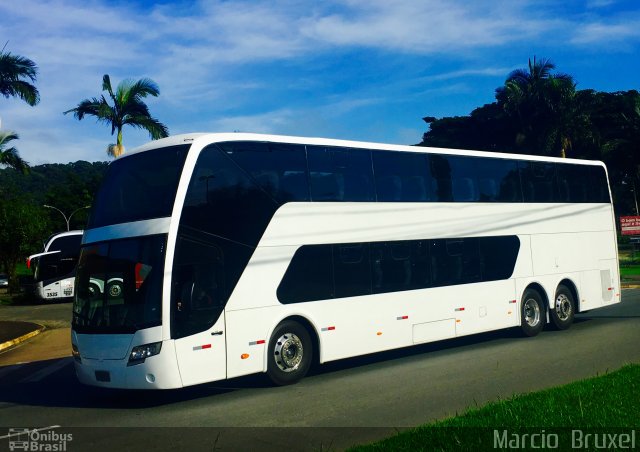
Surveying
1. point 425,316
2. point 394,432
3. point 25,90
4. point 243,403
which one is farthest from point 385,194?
point 25,90

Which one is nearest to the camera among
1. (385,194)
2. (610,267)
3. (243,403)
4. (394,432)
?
(394,432)

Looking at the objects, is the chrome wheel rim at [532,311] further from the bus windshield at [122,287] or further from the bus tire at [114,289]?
the bus tire at [114,289]

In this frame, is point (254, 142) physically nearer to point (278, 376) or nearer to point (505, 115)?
point (278, 376)

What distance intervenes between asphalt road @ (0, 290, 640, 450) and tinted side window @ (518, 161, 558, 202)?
3302mm

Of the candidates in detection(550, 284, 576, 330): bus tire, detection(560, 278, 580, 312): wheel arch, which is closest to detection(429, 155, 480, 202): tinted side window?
detection(550, 284, 576, 330): bus tire

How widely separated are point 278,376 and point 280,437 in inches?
125

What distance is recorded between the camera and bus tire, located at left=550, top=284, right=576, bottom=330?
16.2 metres

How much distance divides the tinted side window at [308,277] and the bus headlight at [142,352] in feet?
7.17

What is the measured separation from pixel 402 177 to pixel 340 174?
5.26ft

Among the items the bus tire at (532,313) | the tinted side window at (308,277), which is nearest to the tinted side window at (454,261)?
the bus tire at (532,313)

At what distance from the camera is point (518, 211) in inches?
611

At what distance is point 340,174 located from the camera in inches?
473

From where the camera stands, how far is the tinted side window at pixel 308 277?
11.0 meters

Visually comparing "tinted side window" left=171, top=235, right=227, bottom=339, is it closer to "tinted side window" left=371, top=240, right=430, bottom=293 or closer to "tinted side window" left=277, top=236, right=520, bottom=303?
"tinted side window" left=277, top=236, right=520, bottom=303
